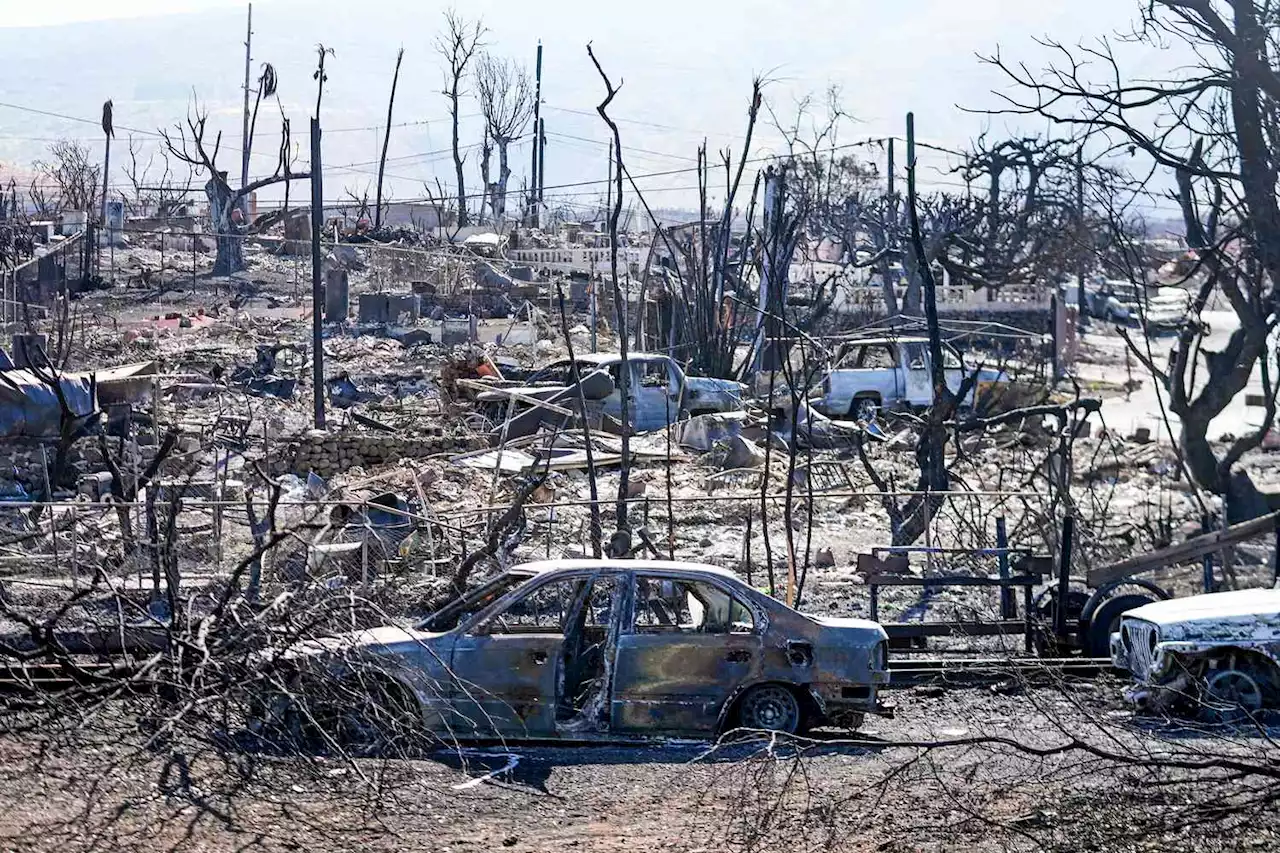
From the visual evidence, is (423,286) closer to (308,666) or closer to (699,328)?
(699,328)

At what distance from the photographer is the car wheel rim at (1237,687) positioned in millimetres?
10617

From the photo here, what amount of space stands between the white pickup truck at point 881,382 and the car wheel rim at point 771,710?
1632 centimetres

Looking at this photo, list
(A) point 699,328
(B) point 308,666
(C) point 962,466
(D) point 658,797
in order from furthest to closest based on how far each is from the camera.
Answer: (A) point 699,328
(C) point 962,466
(D) point 658,797
(B) point 308,666

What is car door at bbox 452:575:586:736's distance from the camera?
972 cm

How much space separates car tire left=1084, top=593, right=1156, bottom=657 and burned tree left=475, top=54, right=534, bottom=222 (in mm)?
69295

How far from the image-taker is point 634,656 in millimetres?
9977

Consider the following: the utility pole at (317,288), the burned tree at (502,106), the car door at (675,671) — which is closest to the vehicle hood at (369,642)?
the car door at (675,671)

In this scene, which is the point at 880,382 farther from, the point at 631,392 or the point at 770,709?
the point at 770,709

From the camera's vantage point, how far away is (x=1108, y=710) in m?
11.1

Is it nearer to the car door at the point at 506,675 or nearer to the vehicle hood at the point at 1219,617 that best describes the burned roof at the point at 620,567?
the car door at the point at 506,675

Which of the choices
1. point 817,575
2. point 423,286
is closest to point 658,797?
point 817,575

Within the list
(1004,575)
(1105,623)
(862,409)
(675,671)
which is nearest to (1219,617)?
(1105,623)

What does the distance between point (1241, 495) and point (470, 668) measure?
10.9 m

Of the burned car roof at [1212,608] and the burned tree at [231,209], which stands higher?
the burned tree at [231,209]
